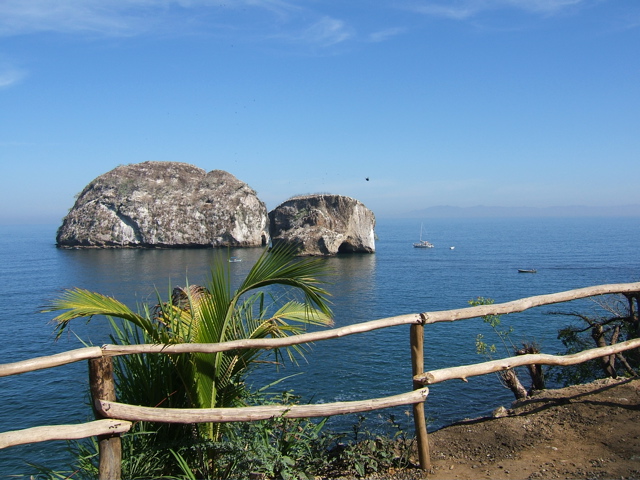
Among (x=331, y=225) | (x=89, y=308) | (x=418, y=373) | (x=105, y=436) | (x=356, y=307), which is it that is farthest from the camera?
(x=331, y=225)

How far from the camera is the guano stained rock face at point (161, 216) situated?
270 feet

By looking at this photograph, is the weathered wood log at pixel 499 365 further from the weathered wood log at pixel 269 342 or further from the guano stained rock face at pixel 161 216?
the guano stained rock face at pixel 161 216

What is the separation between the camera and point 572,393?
21.9ft

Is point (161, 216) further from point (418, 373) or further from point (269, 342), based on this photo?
point (418, 373)

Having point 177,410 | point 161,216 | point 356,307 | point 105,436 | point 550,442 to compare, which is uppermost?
point 161,216

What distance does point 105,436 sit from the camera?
442 cm

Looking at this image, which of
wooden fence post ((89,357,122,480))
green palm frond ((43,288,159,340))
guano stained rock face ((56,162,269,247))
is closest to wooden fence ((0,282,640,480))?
wooden fence post ((89,357,122,480))

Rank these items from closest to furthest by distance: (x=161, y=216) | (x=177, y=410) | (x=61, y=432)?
(x=61, y=432)
(x=177, y=410)
(x=161, y=216)

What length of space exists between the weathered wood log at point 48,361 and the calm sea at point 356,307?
1248 mm

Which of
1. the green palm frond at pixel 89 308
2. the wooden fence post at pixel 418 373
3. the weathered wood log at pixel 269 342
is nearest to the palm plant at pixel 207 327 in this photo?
the green palm frond at pixel 89 308

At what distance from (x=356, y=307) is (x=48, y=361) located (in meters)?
33.4

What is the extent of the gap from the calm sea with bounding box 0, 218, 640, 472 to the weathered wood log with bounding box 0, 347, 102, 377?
1.25 meters

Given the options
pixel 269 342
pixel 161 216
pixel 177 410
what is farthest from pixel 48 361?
pixel 161 216

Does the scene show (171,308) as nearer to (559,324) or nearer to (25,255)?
(559,324)
